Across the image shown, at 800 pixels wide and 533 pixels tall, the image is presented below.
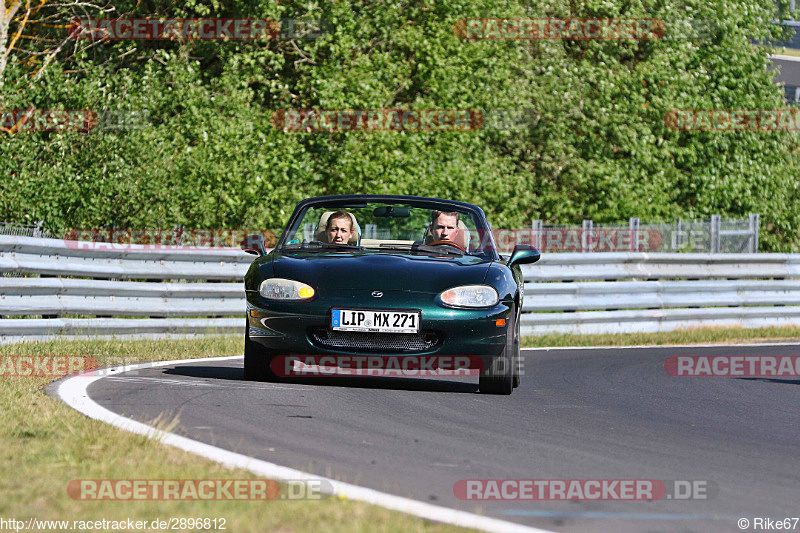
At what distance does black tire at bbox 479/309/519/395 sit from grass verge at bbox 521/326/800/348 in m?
6.19

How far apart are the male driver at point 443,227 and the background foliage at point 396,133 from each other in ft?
31.0

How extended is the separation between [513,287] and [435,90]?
15647 millimetres

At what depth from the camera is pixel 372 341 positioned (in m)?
7.77

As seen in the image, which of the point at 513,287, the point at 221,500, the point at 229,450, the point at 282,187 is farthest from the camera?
the point at 282,187

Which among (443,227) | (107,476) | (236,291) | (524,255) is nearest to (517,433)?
(107,476)

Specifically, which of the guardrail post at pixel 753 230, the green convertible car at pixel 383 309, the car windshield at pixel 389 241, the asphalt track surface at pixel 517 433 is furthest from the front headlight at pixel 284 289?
the guardrail post at pixel 753 230

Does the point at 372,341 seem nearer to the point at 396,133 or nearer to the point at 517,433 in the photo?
the point at 517,433

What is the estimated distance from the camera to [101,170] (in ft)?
58.5

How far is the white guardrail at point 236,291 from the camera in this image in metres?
11.0

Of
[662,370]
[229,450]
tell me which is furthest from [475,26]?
[229,450]

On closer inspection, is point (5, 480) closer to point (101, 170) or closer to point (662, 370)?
point (662, 370)

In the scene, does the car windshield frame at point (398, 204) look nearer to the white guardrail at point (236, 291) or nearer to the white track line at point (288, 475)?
the white track line at point (288, 475)

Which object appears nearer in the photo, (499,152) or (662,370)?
(662,370)

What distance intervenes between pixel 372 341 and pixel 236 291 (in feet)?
19.0
